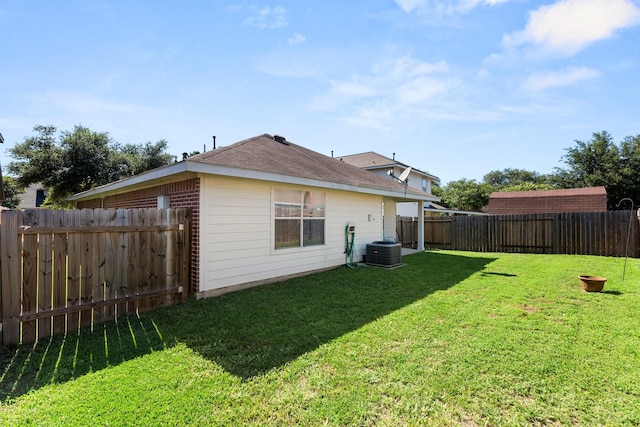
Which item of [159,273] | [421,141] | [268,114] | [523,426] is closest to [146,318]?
[159,273]

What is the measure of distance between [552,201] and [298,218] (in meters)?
20.8

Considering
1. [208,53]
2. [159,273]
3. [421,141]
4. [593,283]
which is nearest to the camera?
[159,273]

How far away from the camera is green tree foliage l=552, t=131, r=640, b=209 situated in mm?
25922

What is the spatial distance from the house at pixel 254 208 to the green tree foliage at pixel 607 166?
95.6 feet

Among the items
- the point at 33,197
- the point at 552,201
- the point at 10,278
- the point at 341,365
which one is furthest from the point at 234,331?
the point at 33,197

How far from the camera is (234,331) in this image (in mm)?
3945

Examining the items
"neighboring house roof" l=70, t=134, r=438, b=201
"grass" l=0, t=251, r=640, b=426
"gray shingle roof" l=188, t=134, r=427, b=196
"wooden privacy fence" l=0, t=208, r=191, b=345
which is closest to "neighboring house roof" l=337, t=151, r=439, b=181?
"neighboring house roof" l=70, t=134, r=438, b=201

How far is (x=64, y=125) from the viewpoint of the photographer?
22.7 m

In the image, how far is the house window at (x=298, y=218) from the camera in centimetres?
692

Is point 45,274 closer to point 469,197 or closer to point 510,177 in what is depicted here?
point 469,197

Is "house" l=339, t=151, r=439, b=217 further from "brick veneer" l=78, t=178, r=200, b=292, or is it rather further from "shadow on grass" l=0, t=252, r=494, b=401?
"brick veneer" l=78, t=178, r=200, b=292

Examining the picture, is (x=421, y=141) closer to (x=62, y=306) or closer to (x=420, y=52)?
(x=420, y=52)

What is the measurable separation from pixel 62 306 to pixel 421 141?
16.8 m

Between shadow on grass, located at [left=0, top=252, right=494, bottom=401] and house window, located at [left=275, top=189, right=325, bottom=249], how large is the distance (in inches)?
45.8
